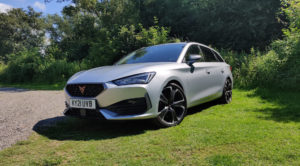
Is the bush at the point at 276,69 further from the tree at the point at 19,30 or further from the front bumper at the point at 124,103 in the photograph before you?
the tree at the point at 19,30

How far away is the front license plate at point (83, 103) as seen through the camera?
327 cm

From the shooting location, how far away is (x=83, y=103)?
3.36m

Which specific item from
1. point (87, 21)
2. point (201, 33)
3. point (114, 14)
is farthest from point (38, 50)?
point (201, 33)

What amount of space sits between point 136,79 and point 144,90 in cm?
20

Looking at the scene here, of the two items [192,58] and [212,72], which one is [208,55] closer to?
[212,72]

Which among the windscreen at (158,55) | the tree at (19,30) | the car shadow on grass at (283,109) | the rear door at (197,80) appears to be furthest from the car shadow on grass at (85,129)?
the tree at (19,30)

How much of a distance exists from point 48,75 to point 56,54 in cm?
444

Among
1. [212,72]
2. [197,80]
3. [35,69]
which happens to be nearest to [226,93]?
[212,72]

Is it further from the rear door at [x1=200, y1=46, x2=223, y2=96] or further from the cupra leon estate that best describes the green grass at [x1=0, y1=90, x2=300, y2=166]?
the rear door at [x1=200, y1=46, x2=223, y2=96]

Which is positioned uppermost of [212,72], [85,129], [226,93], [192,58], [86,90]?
[192,58]

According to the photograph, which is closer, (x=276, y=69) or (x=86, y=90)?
(x=86, y=90)

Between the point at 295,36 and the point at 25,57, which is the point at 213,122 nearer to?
the point at 295,36

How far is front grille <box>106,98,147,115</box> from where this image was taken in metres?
3.24

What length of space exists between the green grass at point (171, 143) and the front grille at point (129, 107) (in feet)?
1.18
